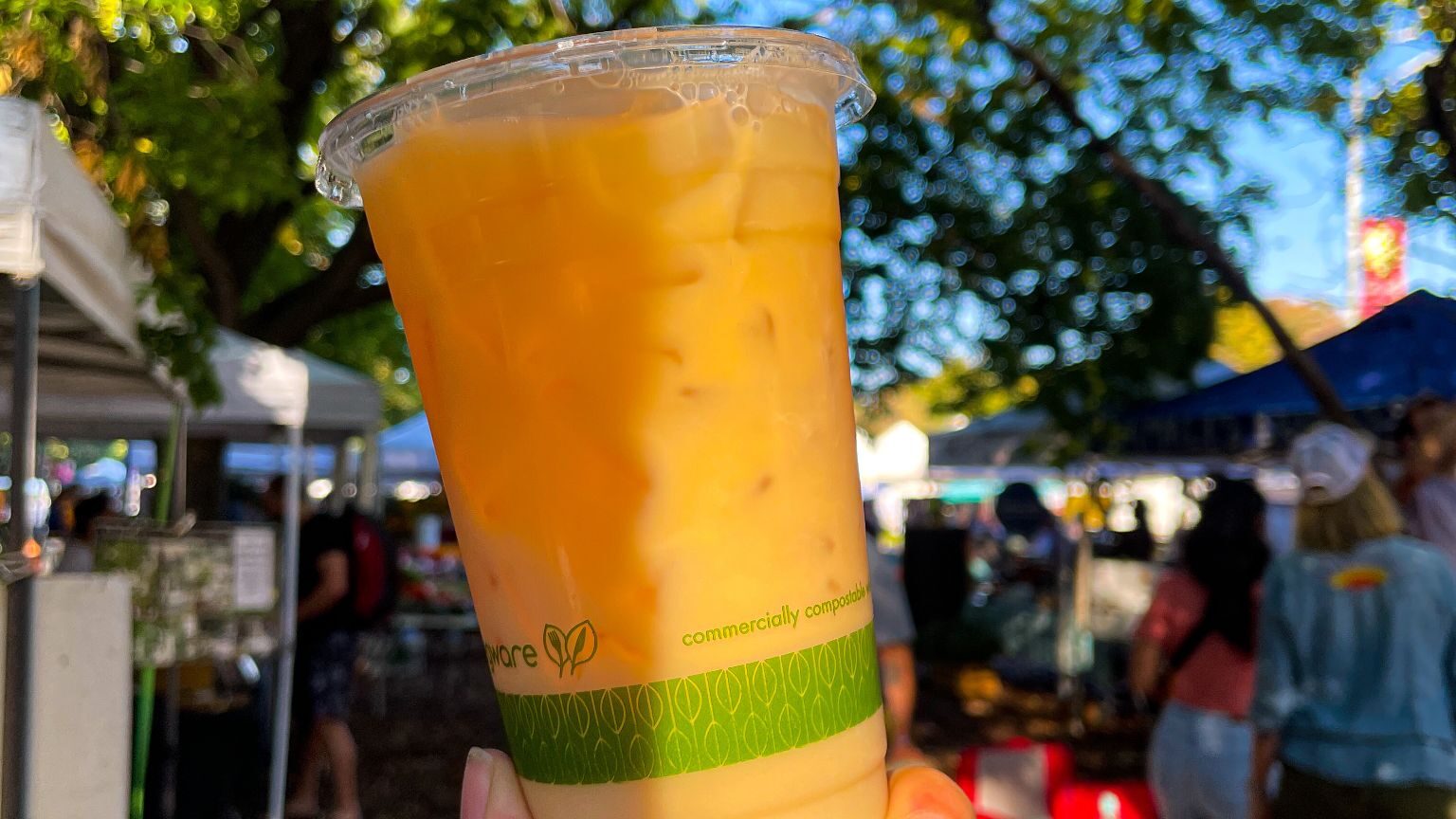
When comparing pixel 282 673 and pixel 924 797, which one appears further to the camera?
pixel 282 673

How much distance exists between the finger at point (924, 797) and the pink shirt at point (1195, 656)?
3.13m

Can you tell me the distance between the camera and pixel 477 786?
113cm

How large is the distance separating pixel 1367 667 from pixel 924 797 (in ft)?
8.07

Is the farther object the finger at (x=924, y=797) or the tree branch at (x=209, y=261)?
the tree branch at (x=209, y=261)

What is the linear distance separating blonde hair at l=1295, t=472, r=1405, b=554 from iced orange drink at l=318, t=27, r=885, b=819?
2.70 meters

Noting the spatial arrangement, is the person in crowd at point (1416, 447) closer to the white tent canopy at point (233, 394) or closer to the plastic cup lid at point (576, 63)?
the plastic cup lid at point (576, 63)

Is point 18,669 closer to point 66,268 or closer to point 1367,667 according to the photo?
point 66,268

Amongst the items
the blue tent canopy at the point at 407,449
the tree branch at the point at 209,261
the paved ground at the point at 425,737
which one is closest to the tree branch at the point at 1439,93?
the tree branch at the point at 209,261

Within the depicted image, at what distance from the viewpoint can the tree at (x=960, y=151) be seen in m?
5.09

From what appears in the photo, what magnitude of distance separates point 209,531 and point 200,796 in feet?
5.79

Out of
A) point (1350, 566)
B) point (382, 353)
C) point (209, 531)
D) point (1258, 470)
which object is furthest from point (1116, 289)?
point (382, 353)

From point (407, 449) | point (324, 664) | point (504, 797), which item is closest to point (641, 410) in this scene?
point (504, 797)

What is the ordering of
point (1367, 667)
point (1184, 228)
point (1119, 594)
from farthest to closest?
point (1119, 594) < point (1184, 228) < point (1367, 667)

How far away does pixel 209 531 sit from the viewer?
451 centimetres
